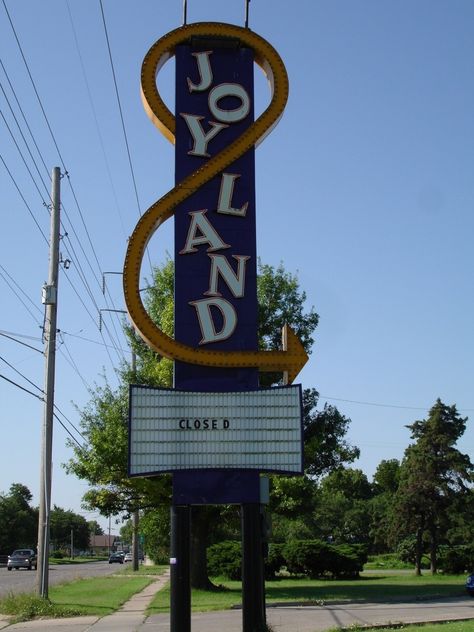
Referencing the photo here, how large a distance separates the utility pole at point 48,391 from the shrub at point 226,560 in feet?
44.4

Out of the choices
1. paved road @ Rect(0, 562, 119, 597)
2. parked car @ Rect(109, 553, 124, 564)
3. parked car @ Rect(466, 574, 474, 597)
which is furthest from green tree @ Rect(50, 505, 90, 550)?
parked car @ Rect(466, 574, 474, 597)

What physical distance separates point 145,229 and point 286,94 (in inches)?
155

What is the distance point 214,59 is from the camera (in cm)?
1526

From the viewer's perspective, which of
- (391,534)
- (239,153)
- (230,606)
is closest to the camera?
(239,153)

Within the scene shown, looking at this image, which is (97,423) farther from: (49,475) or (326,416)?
(326,416)

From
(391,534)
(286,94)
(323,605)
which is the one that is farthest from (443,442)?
(286,94)

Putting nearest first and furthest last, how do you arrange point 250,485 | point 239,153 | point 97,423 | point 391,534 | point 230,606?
1. point 250,485
2. point 239,153
3. point 230,606
4. point 97,423
5. point 391,534

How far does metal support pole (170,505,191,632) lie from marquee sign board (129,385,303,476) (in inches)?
34.6

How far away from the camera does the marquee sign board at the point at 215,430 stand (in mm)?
13258

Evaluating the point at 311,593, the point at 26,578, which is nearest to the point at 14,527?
the point at 26,578

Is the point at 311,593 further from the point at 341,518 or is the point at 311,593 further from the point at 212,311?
the point at 341,518

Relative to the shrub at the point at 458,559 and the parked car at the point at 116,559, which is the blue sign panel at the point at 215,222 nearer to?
the shrub at the point at 458,559

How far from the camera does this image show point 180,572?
1302 cm

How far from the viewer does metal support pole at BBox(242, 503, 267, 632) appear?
42.7 ft
